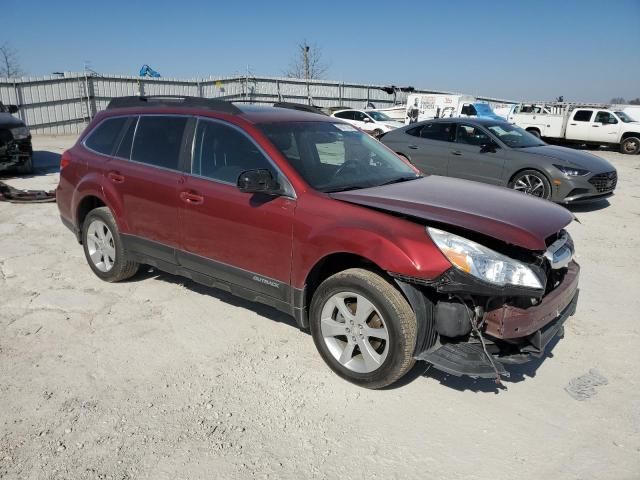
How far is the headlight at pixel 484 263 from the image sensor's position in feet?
9.27

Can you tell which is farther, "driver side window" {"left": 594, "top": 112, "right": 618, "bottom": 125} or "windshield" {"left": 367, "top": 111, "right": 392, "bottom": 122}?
"windshield" {"left": 367, "top": 111, "right": 392, "bottom": 122}

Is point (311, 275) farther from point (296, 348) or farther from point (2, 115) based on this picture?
point (2, 115)

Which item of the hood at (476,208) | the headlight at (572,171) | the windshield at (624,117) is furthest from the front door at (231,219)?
the windshield at (624,117)

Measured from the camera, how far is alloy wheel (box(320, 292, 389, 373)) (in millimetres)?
3146

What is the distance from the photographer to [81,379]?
11.0 ft

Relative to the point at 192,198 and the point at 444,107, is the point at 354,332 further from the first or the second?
the point at 444,107

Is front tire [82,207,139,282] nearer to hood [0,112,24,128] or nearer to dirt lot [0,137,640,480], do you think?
dirt lot [0,137,640,480]

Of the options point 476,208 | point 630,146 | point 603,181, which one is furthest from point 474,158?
point 630,146

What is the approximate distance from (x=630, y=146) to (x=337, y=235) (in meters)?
21.2

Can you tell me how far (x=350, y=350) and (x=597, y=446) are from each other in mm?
1495

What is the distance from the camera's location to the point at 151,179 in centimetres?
433

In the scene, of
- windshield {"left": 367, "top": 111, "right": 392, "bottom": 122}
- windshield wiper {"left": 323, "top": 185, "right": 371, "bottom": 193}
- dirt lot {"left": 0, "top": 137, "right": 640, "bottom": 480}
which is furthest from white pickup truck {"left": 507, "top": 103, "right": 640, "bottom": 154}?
windshield wiper {"left": 323, "top": 185, "right": 371, "bottom": 193}

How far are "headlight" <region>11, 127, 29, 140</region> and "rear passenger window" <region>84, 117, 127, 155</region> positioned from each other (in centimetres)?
653

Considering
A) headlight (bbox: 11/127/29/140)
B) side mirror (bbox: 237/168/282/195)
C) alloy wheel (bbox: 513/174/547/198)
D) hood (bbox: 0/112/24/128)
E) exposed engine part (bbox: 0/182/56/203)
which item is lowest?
exposed engine part (bbox: 0/182/56/203)
